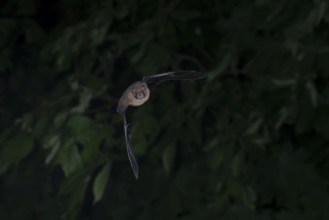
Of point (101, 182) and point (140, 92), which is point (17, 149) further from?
point (140, 92)

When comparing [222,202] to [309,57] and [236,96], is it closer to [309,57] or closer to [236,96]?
[236,96]

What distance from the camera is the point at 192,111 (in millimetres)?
1834

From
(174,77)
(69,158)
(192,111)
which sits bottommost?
(192,111)

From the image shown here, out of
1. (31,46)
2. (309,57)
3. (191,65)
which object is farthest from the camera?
(31,46)

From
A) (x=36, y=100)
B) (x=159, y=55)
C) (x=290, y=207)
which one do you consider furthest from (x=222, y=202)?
(x=36, y=100)

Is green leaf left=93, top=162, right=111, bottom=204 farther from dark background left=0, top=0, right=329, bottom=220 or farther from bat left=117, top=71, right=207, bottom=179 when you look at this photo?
bat left=117, top=71, right=207, bottom=179

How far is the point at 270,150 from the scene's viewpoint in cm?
190

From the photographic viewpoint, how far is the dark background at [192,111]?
1.63 m

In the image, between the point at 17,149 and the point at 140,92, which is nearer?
the point at 140,92

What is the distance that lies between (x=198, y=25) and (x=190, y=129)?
0.30 meters

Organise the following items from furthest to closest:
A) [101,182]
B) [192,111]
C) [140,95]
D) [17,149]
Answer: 1. [192,111]
2. [17,149]
3. [101,182]
4. [140,95]

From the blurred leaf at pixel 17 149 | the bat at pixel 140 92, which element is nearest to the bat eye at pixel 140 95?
the bat at pixel 140 92

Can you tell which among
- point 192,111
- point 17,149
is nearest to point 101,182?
point 17,149

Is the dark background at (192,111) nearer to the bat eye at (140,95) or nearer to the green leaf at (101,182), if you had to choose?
the green leaf at (101,182)
